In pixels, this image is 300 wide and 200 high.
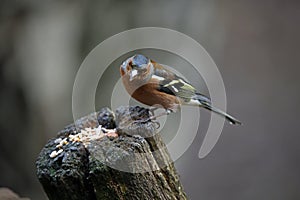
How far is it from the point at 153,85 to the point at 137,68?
0.43 ft

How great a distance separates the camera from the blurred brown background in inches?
170

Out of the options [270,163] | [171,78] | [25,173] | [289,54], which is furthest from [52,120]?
[289,54]

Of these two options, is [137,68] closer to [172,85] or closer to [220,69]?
[172,85]

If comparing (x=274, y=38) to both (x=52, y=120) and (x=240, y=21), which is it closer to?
(x=240, y=21)

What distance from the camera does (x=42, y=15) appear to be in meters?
4.29

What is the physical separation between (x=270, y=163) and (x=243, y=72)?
1.57m

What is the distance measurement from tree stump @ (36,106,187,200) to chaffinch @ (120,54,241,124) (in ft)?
1.36

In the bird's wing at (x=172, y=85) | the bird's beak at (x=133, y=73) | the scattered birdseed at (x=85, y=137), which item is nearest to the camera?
the scattered birdseed at (x=85, y=137)

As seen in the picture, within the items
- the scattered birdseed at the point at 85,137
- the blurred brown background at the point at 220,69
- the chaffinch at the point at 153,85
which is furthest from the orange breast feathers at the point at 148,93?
the blurred brown background at the point at 220,69

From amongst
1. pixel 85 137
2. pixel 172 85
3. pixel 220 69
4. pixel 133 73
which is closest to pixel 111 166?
pixel 85 137

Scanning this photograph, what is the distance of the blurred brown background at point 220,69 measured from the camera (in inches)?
170

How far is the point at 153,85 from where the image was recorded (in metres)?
2.26

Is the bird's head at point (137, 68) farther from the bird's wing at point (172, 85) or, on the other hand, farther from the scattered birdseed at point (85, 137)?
the scattered birdseed at point (85, 137)

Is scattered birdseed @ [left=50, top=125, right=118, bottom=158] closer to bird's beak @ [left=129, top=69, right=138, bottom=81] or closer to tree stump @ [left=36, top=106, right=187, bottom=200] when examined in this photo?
tree stump @ [left=36, top=106, right=187, bottom=200]
